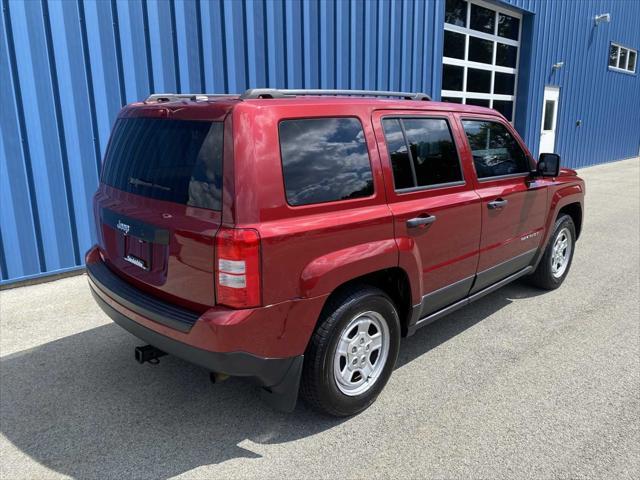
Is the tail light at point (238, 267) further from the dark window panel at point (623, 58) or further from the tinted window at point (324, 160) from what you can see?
the dark window panel at point (623, 58)

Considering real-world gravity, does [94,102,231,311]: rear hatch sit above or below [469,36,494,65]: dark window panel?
below

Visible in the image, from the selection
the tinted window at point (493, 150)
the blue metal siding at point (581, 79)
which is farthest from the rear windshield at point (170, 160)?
the blue metal siding at point (581, 79)

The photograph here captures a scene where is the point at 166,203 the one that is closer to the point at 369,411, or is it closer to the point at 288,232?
the point at 288,232

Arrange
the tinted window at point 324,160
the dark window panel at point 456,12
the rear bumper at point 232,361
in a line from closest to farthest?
1. the rear bumper at point 232,361
2. the tinted window at point 324,160
3. the dark window panel at point 456,12

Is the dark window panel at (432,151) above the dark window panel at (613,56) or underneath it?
underneath

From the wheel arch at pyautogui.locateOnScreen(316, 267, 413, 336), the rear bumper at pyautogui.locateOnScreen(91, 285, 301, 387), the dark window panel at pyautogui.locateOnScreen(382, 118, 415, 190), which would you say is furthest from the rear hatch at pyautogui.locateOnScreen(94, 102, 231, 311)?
the dark window panel at pyautogui.locateOnScreen(382, 118, 415, 190)

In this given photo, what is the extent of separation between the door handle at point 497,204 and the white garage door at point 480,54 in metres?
7.24

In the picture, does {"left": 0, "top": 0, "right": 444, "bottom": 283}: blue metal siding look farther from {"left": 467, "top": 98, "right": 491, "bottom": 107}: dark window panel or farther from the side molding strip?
{"left": 467, "top": 98, "right": 491, "bottom": 107}: dark window panel

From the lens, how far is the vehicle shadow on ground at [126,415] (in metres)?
2.65

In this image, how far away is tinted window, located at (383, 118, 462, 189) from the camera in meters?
3.11

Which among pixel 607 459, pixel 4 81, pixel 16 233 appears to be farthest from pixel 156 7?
pixel 607 459

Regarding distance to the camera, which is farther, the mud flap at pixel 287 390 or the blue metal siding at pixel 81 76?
the blue metal siding at pixel 81 76

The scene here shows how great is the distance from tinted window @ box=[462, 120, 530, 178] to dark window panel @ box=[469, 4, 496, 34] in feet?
26.1

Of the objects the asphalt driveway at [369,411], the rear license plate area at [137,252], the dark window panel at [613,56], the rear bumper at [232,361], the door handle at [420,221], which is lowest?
the asphalt driveway at [369,411]
